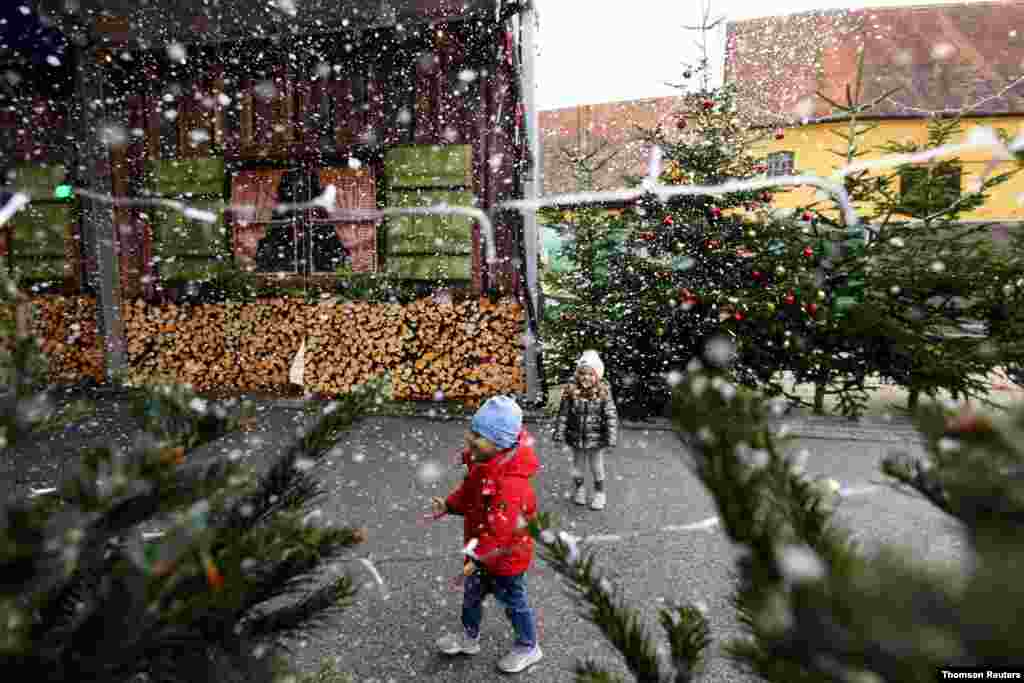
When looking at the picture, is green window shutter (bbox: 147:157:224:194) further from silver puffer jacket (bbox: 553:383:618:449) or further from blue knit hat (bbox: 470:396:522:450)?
blue knit hat (bbox: 470:396:522:450)

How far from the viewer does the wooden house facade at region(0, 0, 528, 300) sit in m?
7.05

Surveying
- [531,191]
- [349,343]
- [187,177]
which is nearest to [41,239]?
[187,177]

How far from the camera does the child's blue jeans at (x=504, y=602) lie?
9.36 ft

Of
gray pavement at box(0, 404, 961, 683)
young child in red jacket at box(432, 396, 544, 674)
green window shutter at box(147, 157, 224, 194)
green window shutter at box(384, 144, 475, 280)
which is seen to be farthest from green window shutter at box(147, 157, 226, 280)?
young child in red jacket at box(432, 396, 544, 674)

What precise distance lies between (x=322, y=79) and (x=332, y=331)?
3226mm

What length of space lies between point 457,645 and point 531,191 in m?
5.05

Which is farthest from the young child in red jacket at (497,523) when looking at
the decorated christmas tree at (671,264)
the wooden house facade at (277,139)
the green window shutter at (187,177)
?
the green window shutter at (187,177)

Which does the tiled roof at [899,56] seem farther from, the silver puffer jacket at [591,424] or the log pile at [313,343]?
the silver puffer jacket at [591,424]

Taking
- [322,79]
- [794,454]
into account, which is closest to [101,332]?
[322,79]

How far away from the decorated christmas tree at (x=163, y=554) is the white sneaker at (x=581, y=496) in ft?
13.0

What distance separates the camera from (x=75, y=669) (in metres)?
0.54

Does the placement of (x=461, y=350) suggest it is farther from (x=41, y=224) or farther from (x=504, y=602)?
(x=41, y=224)

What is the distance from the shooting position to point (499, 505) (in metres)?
2.82

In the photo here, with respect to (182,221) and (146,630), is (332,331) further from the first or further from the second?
(146,630)
